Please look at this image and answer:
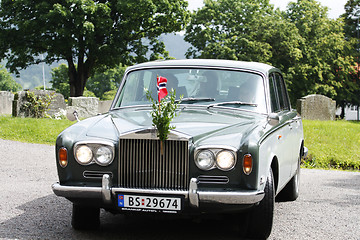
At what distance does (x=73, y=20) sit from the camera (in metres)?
30.9

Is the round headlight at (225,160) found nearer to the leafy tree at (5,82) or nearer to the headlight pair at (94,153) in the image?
the headlight pair at (94,153)

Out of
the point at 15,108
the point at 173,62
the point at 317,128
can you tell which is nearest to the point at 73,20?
the point at 15,108

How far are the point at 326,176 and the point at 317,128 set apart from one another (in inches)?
273

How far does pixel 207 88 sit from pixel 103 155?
70.3 inches

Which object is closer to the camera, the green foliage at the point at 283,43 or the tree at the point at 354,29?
the green foliage at the point at 283,43

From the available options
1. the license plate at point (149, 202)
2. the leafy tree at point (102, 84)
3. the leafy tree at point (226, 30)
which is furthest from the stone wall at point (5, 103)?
the leafy tree at point (102, 84)

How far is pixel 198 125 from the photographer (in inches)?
192

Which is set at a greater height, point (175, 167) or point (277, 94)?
point (277, 94)

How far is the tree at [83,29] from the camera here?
31.0m

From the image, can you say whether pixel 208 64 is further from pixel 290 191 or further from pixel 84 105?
pixel 84 105

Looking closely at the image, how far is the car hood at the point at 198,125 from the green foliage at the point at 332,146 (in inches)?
314

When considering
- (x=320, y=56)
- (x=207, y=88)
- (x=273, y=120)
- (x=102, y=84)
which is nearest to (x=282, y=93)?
(x=207, y=88)

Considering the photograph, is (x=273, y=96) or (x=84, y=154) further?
(x=273, y=96)

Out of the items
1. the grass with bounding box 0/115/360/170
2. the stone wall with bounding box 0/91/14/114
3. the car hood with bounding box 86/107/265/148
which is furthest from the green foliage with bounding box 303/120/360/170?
the stone wall with bounding box 0/91/14/114
